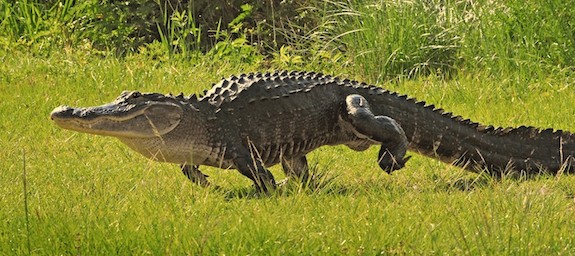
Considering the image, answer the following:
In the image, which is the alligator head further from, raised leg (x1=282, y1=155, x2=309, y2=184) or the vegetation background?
raised leg (x1=282, y1=155, x2=309, y2=184)

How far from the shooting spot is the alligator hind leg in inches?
270

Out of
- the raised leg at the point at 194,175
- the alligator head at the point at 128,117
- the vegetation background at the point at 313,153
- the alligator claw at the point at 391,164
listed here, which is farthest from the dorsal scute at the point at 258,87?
the alligator claw at the point at 391,164

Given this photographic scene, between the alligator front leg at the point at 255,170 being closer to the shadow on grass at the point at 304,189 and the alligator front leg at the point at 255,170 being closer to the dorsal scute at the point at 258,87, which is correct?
the shadow on grass at the point at 304,189

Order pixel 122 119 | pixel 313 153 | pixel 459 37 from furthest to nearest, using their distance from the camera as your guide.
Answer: pixel 459 37, pixel 313 153, pixel 122 119

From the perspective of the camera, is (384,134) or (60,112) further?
(384,134)

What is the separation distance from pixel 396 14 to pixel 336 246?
6.17 meters

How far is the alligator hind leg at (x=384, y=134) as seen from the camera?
22.5ft

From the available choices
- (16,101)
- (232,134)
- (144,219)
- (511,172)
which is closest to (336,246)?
(144,219)

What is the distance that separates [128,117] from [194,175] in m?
0.64

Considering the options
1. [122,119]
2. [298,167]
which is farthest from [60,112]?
[298,167]

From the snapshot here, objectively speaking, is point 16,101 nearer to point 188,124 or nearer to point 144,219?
point 188,124

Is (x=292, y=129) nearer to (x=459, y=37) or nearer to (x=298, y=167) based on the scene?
(x=298, y=167)

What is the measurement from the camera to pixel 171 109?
663cm

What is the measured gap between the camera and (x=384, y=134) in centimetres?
688
